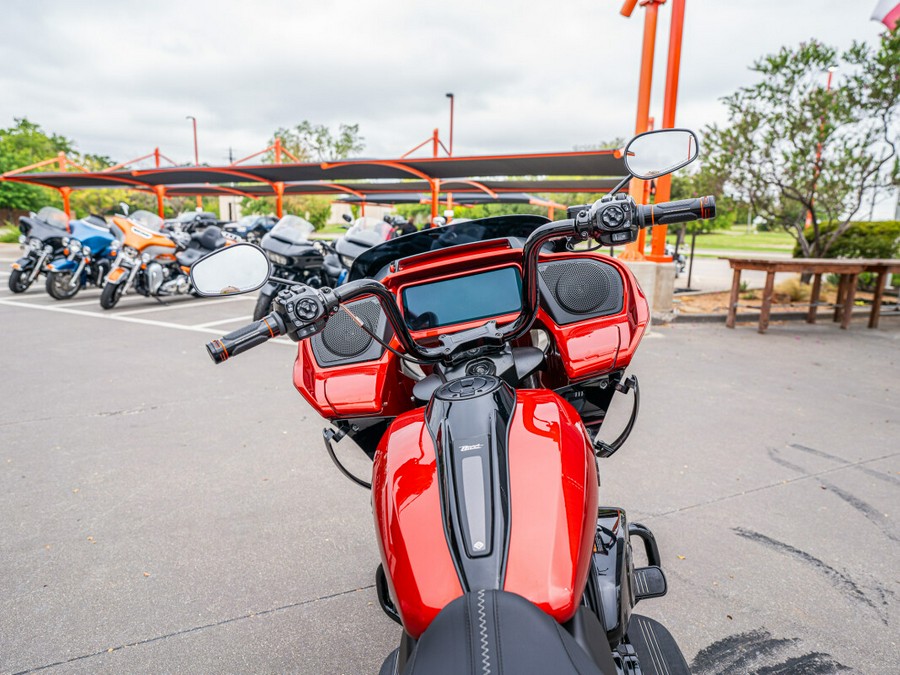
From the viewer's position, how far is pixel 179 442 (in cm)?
398

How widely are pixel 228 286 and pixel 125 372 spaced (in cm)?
476

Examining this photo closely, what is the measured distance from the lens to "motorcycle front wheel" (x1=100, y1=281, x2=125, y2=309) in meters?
8.94

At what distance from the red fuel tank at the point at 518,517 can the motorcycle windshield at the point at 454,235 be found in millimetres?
747

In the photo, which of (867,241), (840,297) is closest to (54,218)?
(840,297)

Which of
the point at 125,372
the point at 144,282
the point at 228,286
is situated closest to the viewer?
the point at 228,286

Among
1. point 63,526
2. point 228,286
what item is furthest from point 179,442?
point 228,286

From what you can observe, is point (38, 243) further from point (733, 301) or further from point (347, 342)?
point (733, 301)

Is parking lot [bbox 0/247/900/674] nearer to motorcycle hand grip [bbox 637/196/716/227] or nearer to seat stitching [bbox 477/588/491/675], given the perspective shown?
seat stitching [bbox 477/588/491/675]

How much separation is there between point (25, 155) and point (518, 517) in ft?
183

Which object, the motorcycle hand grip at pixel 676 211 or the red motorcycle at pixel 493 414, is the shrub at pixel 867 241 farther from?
the motorcycle hand grip at pixel 676 211

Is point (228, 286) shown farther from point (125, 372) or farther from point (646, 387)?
point (125, 372)

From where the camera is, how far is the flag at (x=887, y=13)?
9.64 metres

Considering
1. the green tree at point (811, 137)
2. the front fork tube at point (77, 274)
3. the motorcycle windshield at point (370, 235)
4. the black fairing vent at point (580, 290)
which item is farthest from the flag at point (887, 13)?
the front fork tube at point (77, 274)

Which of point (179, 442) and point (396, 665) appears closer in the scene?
point (396, 665)
